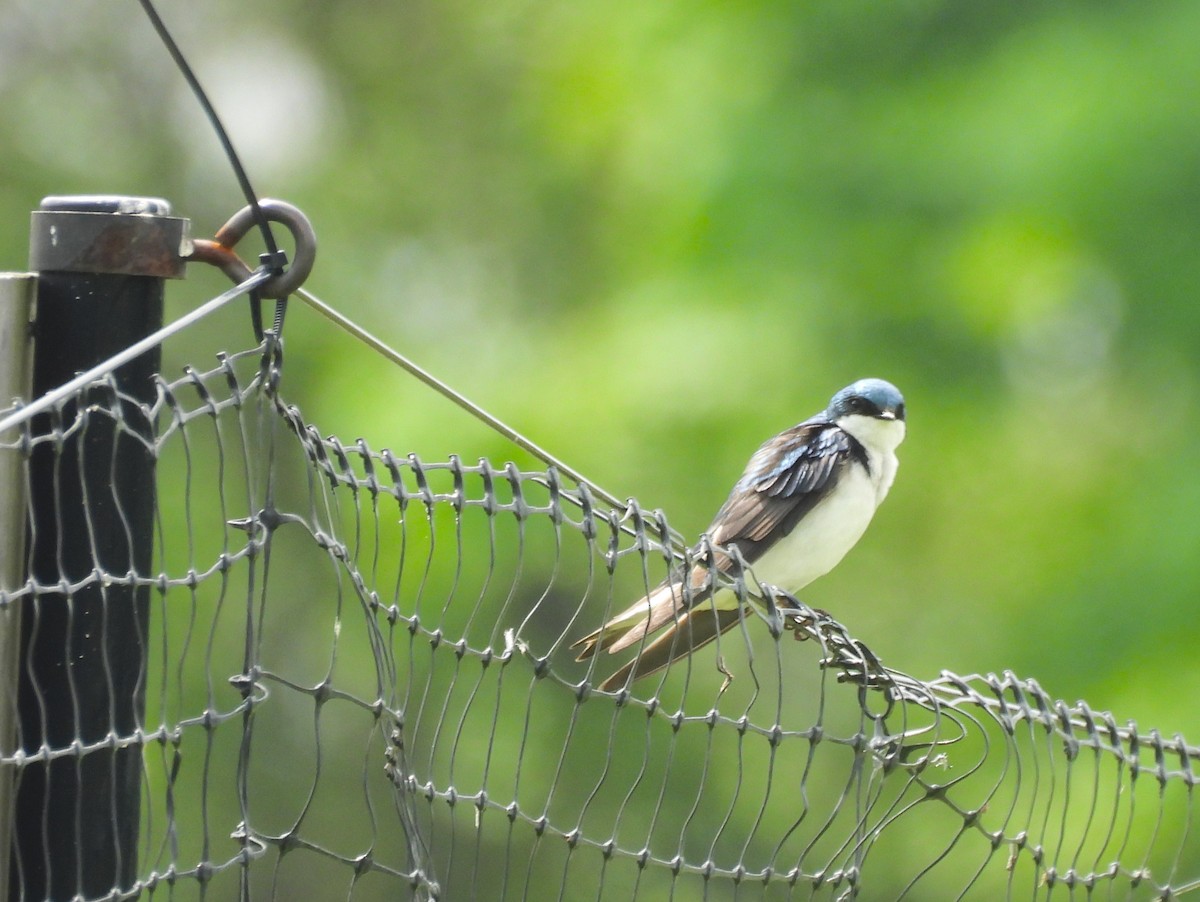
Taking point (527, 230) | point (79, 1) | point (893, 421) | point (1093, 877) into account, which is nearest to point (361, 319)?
point (527, 230)

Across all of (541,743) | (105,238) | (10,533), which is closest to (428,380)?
(105,238)

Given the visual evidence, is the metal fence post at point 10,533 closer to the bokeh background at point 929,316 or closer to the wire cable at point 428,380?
the wire cable at point 428,380

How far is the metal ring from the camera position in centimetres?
220

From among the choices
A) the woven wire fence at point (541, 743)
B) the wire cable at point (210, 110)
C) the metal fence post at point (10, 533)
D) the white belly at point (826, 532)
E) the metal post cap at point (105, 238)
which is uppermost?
the wire cable at point (210, 110)

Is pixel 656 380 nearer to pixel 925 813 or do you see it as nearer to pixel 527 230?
pixel 925 813

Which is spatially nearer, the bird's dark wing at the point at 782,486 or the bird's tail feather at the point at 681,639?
the bird's tail feather at the point at 681,639

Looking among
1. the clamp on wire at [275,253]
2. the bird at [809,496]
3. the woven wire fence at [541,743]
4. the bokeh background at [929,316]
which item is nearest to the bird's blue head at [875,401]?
the bird at [809,496]

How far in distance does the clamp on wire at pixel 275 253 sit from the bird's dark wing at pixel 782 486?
2.51 metres

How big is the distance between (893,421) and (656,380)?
80.2 inches

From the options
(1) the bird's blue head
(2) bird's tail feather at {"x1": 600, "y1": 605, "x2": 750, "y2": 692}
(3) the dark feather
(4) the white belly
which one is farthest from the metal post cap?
(1) the bird's blue head

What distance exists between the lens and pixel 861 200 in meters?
7.15

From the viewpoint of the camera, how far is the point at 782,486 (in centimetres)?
465

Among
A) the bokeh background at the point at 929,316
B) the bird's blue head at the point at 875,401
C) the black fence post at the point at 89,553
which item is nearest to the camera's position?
the black fence post at the point at 89,553

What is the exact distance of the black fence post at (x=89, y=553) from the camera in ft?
6.75
